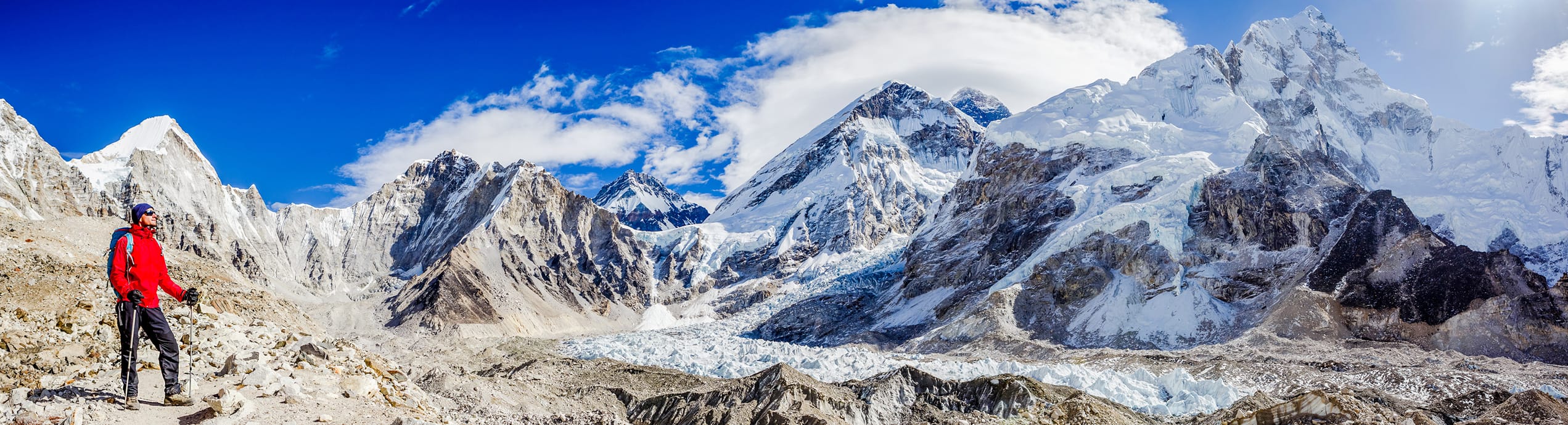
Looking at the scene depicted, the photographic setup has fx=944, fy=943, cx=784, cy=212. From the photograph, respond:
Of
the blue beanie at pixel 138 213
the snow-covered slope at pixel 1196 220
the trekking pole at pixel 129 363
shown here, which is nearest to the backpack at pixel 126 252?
the blue beanie at pixel 138 213

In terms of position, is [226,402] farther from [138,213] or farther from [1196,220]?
[1196,220]

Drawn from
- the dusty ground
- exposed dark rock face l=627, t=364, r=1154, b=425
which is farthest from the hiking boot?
exposed dark rock face l=627, t=364, r=1154, b=425

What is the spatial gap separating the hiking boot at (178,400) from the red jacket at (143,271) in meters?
1.29

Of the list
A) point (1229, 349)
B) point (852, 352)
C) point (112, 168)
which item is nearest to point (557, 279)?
point (112, 168)

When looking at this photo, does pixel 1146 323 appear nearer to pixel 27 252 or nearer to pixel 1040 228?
pixel 1040 228

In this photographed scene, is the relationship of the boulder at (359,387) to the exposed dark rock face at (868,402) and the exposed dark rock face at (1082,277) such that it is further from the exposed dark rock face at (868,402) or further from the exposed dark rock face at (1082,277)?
the exposed dark rock face at (1082,277)

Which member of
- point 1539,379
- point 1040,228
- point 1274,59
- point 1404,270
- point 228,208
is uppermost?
point 1274,59

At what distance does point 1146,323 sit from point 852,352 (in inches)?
1206

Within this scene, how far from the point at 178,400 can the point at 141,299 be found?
4.86 feet

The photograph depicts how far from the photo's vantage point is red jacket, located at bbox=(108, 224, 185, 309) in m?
12.8

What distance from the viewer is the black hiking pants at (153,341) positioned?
12.7 meters

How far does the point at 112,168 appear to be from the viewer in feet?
410

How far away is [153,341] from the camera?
13.1 m

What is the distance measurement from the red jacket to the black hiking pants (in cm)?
Answer: 15
